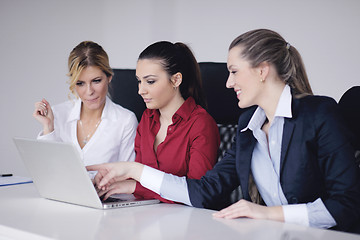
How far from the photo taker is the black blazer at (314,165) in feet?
4.62

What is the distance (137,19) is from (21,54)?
3.14ft

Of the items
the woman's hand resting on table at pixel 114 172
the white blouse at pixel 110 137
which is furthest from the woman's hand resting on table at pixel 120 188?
the white blouse at pixel 110 137

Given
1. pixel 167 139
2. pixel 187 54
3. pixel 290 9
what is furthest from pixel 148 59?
pixel 290 9

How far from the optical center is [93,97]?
7.98ft

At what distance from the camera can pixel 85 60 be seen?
2.45 metres

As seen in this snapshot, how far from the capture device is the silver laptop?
1462 mm

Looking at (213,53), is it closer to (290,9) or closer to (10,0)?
(290,9)

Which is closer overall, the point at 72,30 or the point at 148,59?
the point at 148,59

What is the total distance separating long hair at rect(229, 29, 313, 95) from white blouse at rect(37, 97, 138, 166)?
3.19ft

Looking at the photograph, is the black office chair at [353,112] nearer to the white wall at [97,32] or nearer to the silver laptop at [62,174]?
the silver laptop at [62,174]

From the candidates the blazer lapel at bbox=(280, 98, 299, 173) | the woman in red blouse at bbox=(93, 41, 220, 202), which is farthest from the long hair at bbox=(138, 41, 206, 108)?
the blazer lapel at bbox=(280, 98, 299, 173)

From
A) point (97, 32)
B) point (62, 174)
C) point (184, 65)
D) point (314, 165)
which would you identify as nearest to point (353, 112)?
point (314, 165)

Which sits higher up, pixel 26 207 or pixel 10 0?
pixel 10 0

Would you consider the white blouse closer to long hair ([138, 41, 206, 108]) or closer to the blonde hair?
the blonde hair
